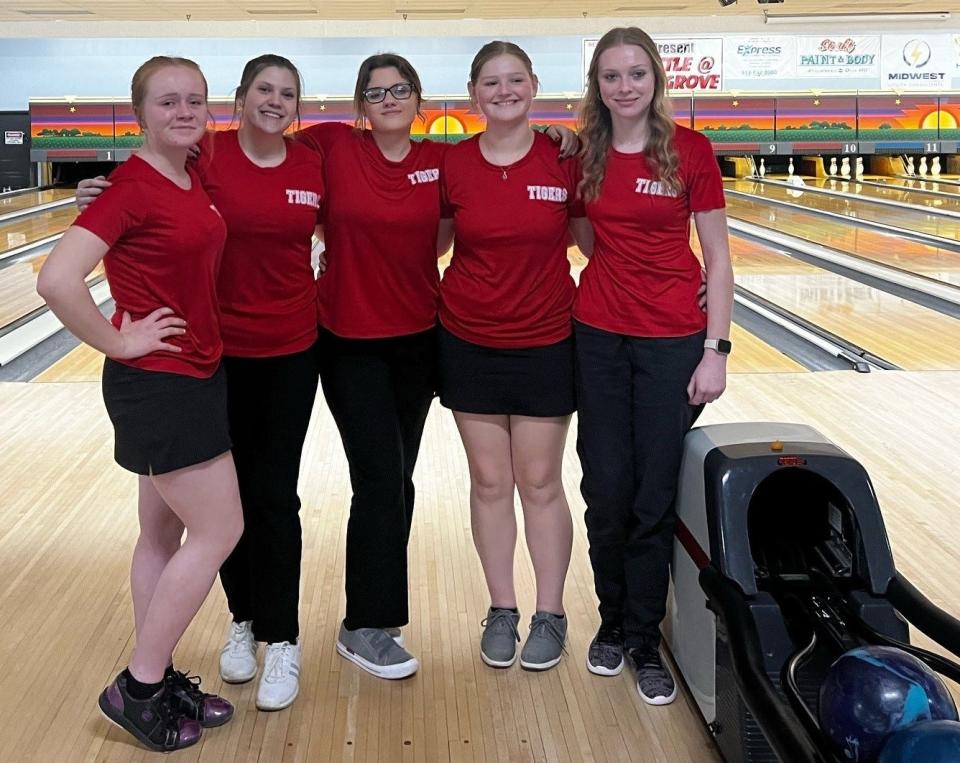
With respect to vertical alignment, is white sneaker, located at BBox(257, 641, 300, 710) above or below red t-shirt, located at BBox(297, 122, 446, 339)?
below

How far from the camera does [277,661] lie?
188cm

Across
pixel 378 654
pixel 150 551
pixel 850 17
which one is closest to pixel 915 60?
pixel 850 17

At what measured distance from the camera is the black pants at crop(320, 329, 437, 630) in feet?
6.20

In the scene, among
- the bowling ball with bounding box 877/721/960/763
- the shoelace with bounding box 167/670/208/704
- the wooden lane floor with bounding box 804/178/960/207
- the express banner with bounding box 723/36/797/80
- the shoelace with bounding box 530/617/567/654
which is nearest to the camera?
the bowling ball with bounding box 877/721/960/763

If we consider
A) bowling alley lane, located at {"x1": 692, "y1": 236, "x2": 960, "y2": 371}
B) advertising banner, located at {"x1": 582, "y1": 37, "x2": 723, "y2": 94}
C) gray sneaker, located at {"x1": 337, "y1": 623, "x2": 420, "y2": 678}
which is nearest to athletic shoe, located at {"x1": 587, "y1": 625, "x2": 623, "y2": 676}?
gray sneaker, located at {"x1": 337, "y1": 623, "x2": 420, "y2": 678}

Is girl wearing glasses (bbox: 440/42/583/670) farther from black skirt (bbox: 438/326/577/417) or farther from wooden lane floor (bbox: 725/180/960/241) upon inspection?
wooden lane floor (bbox: 725/180/960/241)

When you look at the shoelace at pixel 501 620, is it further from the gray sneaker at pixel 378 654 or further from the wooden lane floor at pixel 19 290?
the wooden lane floor at pixel 19 290

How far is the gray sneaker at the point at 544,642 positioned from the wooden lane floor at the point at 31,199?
25.3ft

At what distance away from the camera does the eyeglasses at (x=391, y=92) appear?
5.91ft

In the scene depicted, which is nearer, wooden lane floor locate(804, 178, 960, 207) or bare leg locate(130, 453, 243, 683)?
bare leg locate(130, 453, 243, 683)

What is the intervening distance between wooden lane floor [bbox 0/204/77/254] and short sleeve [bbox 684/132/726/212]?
559cm

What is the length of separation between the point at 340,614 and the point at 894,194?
28.4ft

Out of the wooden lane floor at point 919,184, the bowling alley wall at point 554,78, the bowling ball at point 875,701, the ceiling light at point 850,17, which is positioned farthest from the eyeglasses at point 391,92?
the ceiling light at point 850,17

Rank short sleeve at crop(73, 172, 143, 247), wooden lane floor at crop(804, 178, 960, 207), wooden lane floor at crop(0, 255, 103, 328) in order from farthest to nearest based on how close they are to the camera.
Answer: wooden lane floor at crop(804, 178, 960, 207), wooden lane floor at crop(0, 255, 103, 328), short sleeve at crop(73, 172, 143, 247)
